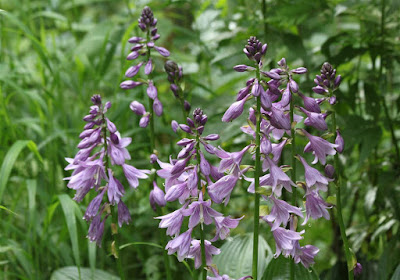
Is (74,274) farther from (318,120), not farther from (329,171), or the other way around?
(318,120)

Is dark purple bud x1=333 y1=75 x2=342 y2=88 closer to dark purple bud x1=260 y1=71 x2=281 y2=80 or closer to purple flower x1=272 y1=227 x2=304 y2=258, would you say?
dark purple bud x1=260 y1=71 x2=281 y2=80

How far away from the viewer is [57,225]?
13.2ft

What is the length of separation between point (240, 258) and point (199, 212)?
1132 mm

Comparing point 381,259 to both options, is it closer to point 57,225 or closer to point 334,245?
Result: point 334,245

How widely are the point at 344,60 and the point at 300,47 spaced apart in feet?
1.03

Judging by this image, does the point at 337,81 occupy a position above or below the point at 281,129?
above

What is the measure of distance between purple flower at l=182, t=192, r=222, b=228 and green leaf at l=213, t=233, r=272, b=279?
94 centimetres

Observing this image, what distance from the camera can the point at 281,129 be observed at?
2123 millimetres

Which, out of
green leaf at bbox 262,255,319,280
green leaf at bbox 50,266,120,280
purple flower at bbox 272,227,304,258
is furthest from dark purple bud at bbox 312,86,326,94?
green leaf at bbox 50,266,120,280

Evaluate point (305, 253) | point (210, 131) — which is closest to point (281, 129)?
point (305, 253)

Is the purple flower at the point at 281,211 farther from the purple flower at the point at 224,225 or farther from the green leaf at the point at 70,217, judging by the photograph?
the green leaf at the point at 70,217

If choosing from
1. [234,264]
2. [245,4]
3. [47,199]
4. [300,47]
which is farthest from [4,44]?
[234,264]

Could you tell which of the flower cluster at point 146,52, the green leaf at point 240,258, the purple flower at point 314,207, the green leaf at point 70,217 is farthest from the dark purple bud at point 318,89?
the green leaf at point 70,217

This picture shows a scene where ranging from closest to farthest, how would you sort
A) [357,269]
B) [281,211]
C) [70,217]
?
[281,211], [357,269], [70,217]
